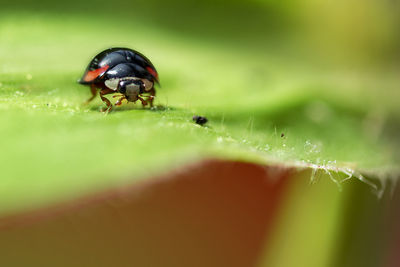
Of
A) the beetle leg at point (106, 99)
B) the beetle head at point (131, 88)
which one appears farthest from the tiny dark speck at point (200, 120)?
the beetle head at point (131, 88)

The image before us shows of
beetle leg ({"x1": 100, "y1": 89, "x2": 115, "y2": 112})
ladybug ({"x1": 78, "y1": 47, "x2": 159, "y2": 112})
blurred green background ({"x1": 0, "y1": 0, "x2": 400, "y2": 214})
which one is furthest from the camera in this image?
ladybug ({"x1": 78, "y1": 47, "x2": 159, "y2": 112})

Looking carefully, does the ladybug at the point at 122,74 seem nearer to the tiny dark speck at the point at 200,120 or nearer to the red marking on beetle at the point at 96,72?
the red marking on beetle at the point at 96,72

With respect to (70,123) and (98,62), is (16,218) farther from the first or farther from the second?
(98,62)

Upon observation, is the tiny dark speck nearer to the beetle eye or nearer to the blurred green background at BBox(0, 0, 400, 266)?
the blurred green background at BBox(0, 0, 400, 266)

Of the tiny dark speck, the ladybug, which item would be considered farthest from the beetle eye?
the tiny dark speck

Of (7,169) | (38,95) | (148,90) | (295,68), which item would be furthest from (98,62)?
(295,68)

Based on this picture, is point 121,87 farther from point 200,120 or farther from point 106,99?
point 200,120

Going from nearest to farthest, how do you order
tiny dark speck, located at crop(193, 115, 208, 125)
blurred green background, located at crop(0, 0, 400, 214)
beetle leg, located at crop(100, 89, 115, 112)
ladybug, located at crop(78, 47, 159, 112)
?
blurred green background, located at crop(0, 0, 400, 214) < tiny dark speck, located at crop(193, 115, 208, 125) < beetle leg, located at crop(100, 89, 115, 112) < ladybug, located at crop(78, 47, 159, 112)

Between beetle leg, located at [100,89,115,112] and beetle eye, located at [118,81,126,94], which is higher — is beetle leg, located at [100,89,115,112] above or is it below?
below

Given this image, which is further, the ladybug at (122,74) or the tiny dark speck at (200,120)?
the ladybug at (122,74)
